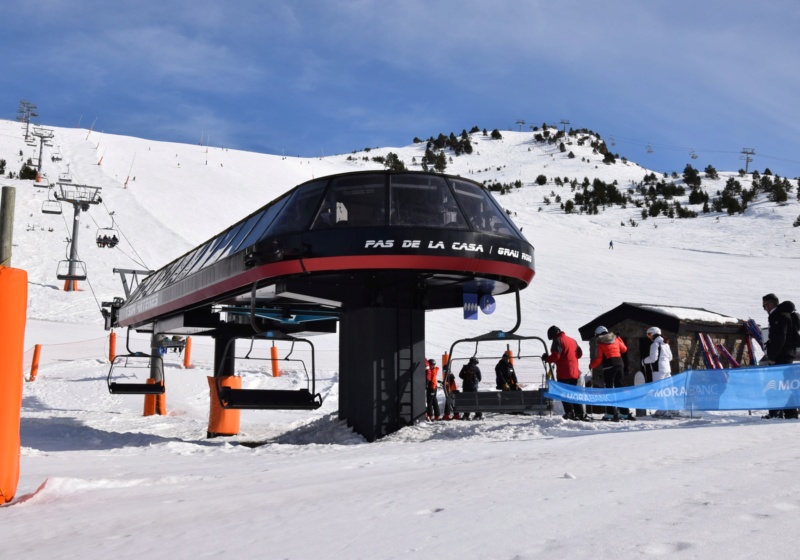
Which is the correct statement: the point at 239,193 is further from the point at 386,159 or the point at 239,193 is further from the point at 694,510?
the point at 694,510

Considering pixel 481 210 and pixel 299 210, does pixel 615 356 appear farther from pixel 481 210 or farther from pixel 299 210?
pixel 299 210

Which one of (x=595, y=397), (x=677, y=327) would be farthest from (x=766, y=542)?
(x=677, y=327)

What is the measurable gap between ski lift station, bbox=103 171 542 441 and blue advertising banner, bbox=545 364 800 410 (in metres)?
1.84

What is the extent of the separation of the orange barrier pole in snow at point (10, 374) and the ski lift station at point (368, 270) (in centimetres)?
408

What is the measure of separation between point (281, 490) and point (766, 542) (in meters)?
3.62

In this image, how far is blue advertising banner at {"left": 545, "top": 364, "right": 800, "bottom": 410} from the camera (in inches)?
443

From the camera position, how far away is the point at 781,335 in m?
11.4

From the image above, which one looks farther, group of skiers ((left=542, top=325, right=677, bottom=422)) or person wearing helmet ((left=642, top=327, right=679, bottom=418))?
person wearing helmet ((left=642, top=327, right=679, bottom=418))

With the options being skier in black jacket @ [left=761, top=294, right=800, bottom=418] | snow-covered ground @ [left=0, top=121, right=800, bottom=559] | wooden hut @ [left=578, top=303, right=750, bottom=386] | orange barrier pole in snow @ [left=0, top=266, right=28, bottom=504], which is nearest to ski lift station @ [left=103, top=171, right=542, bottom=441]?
snow-covered ground @ [left=0, top=121, right=800, bottom=559]

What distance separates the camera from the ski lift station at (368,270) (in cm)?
1020

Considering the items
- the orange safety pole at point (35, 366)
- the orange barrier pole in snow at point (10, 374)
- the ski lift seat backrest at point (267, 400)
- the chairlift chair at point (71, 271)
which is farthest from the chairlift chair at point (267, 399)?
the chairlift chair at point (71, 271)

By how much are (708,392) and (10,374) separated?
9.81 metres

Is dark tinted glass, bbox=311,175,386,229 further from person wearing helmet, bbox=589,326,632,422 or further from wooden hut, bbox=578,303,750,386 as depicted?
wooden hut, bbox=578,303,750,386

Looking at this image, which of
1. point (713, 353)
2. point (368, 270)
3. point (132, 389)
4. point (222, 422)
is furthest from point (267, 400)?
point (713, 353)
